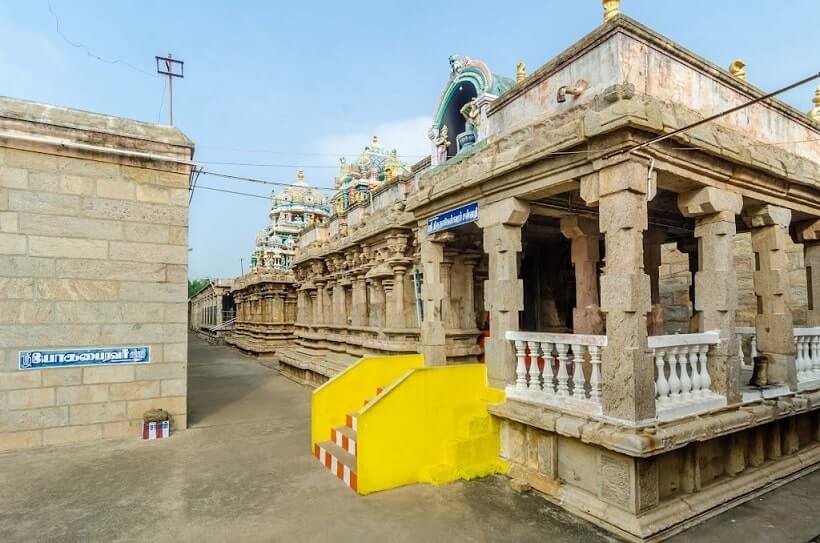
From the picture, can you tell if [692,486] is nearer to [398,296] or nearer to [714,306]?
[714,306]

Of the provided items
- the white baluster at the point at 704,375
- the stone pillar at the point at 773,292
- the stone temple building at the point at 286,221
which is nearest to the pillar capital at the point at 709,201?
the stone pillar at the point at 773,292

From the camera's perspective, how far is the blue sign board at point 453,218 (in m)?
6.29

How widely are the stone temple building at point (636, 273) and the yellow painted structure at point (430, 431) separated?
0.81ft

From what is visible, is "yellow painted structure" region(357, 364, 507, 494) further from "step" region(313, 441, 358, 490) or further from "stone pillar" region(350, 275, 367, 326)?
"stone pillar" region(350, 275, 367, 326)

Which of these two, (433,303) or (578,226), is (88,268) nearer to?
(433,303)

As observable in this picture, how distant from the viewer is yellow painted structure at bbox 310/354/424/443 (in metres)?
6.62

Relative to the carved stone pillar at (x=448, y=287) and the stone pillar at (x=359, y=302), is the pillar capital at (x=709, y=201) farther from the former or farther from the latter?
the stone pillar at (x=359, y=302)

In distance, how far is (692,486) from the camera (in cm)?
473

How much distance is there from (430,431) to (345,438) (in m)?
1.23

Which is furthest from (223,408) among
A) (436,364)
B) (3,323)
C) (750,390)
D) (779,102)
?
(779,102)

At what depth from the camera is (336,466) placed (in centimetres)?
570

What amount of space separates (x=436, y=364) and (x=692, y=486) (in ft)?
11.8

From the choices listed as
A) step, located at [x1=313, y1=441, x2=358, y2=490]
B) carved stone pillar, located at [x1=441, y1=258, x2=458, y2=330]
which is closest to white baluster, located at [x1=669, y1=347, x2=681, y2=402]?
step, located at [x1=313, y1=441, x2=358, y2=490]

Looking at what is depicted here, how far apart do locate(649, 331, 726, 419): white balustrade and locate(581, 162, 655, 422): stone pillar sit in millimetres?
314
